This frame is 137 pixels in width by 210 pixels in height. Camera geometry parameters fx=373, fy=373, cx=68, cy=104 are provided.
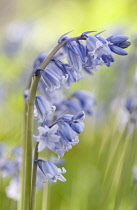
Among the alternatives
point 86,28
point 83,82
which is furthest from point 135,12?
point 83,82

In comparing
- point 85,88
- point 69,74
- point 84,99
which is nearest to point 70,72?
point 69,74

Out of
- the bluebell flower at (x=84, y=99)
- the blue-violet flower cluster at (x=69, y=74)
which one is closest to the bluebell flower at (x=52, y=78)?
the blue-violet flower cluster at (x=69, y=74)

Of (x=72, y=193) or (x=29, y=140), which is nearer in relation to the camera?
(x=29, y=140)

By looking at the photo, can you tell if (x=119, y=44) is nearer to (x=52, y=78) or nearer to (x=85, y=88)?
(x=52, y=78)

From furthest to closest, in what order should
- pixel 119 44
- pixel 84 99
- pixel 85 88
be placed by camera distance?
pixel 85 88 → pixel 84 99 → pixel 119 44

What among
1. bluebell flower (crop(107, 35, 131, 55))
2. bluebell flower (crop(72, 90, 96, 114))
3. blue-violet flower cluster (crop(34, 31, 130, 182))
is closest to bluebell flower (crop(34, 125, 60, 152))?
blue-violet flower cluster (crop(34, 31, 130, 182))

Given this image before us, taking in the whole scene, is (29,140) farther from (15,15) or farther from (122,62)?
(15,15)

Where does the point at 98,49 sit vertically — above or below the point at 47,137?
above
